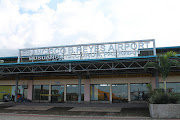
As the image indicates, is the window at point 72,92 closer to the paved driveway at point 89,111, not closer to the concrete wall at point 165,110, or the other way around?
the paved driveway at point 89,111

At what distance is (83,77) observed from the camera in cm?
2533

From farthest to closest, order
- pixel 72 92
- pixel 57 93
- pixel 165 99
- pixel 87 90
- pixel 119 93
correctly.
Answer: pixel 57 93 → pixel 72 92 → pixel 87 90 → pixel 119 93 → pixel 165 99

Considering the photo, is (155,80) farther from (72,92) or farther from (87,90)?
(72,92)

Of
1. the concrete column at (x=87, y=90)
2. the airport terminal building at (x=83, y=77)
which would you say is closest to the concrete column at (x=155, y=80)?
the airport terminal building at (x=83, y=77)

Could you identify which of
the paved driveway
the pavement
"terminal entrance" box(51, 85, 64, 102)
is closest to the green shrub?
the pavement

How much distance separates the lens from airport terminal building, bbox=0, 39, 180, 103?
19.8 m

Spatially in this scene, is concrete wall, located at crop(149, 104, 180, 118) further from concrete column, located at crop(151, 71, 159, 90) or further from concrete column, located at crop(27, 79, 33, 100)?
concrete column, located at crop(27, 79, 33, 100)

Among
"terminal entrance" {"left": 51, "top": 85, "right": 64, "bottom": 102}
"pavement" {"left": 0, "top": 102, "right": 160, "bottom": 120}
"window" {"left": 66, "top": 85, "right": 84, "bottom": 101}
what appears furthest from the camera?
"terminal entrance" {"left": 51, "top": 85, "right": 64, "bottom": 102}

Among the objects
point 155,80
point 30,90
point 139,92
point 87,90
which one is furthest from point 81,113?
point 30,90

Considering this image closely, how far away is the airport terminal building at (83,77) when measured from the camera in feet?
64.8

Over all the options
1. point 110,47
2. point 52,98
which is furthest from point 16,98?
point 110,47

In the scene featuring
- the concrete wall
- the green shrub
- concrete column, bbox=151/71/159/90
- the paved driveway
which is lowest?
the paved driveway

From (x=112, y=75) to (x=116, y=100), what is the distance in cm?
328

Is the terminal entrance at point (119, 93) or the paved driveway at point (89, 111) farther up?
the terminal entrance at point (119, 93)
